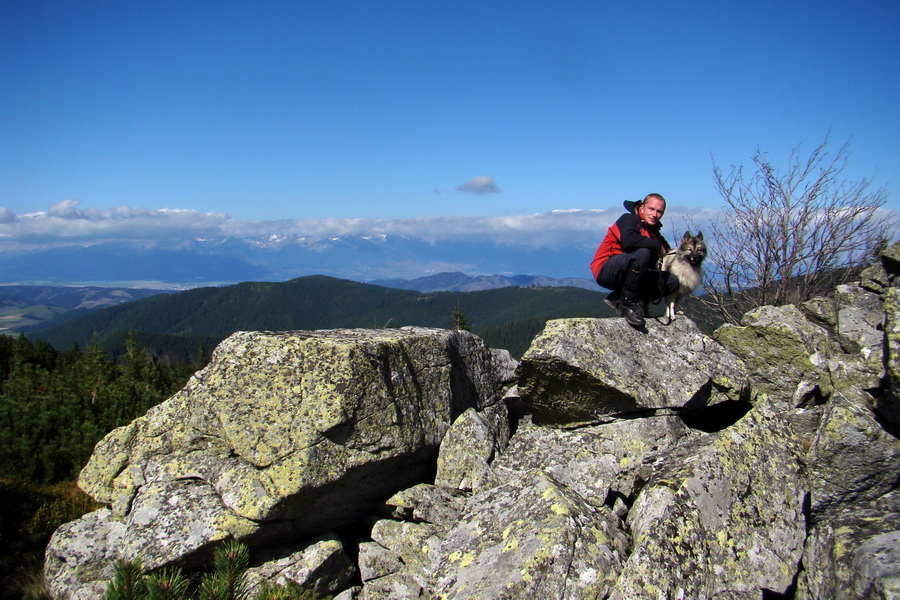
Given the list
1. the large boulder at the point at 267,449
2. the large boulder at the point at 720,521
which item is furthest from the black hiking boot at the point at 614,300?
the large boulder at the point at 267,449

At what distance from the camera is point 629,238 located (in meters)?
8.60

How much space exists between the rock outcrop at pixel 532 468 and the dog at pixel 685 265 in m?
0.48

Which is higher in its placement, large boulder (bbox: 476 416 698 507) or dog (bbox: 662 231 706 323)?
dog (bbox: 662 231 706 323)

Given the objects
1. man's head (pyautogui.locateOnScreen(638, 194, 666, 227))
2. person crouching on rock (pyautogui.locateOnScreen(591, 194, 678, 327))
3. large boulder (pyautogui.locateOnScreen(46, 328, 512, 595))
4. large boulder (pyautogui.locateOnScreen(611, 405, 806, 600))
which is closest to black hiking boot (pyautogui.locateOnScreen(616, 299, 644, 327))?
person crouching on rock (pyautogui.locateOnScreen(591, 194, 678, 327))

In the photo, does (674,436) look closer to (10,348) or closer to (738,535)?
(738,535)

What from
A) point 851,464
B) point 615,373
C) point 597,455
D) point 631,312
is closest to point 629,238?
A: point 631,312

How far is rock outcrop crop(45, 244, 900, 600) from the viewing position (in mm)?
5199

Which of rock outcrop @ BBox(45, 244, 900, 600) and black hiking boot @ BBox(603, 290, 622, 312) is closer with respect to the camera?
rock outcrop @ BBox(45, 244, 900, 600)

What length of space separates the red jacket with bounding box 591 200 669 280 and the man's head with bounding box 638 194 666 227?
0.09 meters

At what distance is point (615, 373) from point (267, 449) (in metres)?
5.03

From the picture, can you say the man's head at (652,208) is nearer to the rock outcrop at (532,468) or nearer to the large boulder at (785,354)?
the rock outcrop at (532,468)

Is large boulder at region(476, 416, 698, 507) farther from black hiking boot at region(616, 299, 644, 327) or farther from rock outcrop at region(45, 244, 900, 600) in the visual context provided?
black hiking boot at region(616, 299, 644, 327)

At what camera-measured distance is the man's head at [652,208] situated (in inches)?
346

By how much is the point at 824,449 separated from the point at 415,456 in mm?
5393
